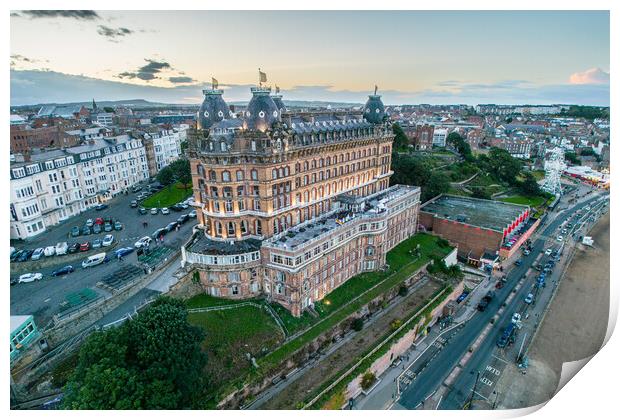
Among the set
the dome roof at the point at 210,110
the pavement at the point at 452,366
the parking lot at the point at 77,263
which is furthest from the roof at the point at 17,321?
the pavement at the point at 452,366

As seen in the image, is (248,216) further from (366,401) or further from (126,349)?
(366,401)

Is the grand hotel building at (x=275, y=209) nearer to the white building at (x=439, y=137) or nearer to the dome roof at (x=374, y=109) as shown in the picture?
the dome roof at (x=374, y=109)

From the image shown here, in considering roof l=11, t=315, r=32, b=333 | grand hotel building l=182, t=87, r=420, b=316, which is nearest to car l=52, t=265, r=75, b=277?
roof l=11, t=315, r=32, b=333

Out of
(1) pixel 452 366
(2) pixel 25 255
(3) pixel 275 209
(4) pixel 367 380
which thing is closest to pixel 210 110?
(3) pixel 275 209

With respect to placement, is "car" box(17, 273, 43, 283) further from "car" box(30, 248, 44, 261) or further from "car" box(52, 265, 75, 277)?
"car" box(30, 248, 44, 261)

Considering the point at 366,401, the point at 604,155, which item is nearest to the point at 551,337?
the point at 366,401

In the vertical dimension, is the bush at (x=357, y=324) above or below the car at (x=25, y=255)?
below

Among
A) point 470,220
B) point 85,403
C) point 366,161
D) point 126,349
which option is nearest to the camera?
point 85,403
